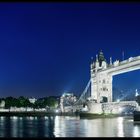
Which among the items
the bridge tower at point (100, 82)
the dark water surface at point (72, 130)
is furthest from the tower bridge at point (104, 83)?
the dark water surface at point (72, 130)

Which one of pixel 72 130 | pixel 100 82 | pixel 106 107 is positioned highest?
pixel 100 82

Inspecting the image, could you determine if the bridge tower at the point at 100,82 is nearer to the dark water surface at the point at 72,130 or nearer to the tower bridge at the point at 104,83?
the tower bridge at the point at 104,83

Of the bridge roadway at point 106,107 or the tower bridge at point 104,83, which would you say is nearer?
the tower bridge at point 104,83

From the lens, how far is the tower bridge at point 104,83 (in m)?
31.9

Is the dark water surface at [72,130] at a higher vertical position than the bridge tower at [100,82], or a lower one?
lower

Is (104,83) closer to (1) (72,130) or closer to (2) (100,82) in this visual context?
(2) (100,82)

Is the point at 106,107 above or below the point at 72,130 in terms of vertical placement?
above

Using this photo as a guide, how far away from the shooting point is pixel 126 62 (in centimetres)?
3133

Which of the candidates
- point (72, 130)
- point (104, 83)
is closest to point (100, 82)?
point (104, 83)

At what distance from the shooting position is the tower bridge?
31.9 metres

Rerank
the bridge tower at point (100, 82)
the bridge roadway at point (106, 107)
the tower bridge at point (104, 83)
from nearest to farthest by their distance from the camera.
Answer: the tower bridge at point (104, 83)
the bridge roadway at point (106, 107)
the bridge tower at point (100, 82)

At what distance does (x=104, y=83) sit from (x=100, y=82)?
140 centimetres

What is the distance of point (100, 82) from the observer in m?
41.8

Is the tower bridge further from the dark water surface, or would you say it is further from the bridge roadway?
the dark water surface
